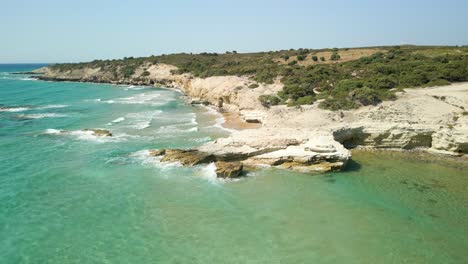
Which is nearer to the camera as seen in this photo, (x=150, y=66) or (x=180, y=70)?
(x=180, y=70)

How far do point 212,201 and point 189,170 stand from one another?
15.7 feet

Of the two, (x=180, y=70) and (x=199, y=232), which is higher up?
(x=180, y=70)

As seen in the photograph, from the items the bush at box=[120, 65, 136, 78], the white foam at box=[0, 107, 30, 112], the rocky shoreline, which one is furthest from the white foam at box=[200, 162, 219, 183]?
the bush at box=[120, 65, 136, 78]

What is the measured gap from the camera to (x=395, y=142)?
2670 centimetres

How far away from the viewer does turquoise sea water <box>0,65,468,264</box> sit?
14.2 meters

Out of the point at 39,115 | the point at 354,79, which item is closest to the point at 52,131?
the point at 39,115

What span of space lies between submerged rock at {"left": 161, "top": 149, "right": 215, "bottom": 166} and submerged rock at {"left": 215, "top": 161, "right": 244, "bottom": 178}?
191cm

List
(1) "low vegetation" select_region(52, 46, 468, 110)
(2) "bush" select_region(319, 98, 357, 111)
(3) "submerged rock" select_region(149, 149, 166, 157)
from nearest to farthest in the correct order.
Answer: (3) "submerged rock" select_region(149, 149, 166, 157), (2) "bush" select_region(319, 98, 357, 111), (1) "low vegetation" select_region(52, 46, 468, 110)

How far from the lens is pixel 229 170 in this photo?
21562 millimetres

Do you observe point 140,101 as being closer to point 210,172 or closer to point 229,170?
point 210,172

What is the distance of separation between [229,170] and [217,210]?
4237 millimetres

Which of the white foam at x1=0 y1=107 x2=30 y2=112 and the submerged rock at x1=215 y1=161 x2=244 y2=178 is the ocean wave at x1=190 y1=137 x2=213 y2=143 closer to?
the submerged rock at x1=215 y1=161 x2=244 y2=178

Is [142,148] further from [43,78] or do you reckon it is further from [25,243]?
[43,78]

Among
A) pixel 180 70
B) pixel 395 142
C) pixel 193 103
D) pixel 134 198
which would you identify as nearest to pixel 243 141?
pixel 134 198
